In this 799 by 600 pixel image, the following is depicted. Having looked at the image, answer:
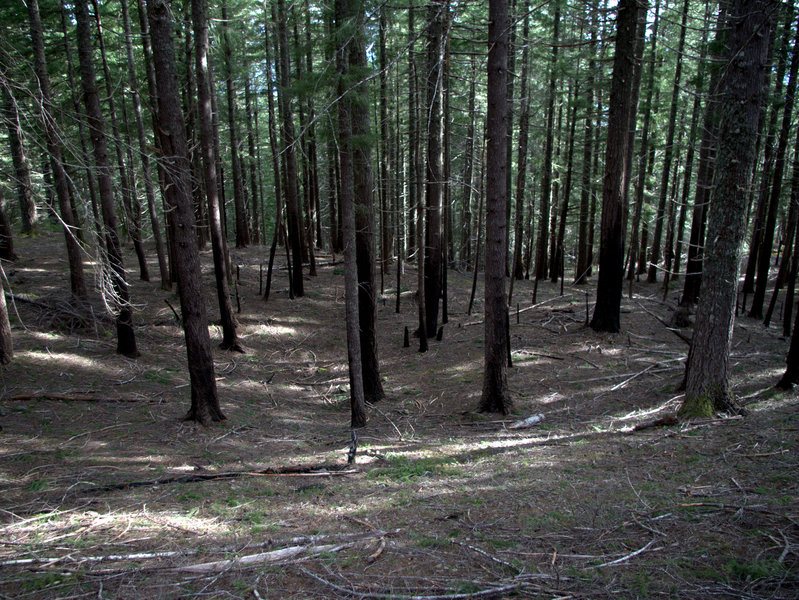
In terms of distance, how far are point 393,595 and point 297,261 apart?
16.2 meters

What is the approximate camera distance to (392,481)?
641 centimetres

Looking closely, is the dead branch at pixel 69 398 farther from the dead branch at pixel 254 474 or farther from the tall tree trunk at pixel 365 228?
the tall tree trunk at pixel 365 228

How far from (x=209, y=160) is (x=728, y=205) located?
1187 cm

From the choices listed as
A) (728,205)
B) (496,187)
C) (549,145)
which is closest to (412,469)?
(496,187)

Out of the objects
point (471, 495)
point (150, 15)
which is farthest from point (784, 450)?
point (150, 15)

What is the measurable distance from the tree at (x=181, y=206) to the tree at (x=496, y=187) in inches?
205

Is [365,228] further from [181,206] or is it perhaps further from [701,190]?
[701,190]

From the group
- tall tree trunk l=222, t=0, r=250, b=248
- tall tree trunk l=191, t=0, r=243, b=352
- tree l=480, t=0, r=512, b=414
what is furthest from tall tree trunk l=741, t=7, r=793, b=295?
tall tree trunk l=222, t=0, r=250, b=248

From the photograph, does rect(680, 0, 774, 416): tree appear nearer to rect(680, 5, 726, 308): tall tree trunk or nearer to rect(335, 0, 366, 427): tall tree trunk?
rect(335, 0, 366, 427): tall tree trunk

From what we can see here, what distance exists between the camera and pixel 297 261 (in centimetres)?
1880

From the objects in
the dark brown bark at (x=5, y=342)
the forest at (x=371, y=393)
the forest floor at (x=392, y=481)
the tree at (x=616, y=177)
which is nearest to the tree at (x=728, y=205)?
the forest at (x=371, y=393)

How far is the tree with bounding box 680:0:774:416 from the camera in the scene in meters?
6.81

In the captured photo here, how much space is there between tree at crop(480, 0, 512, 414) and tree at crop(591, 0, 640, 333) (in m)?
5.57

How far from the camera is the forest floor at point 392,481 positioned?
3779 mm
